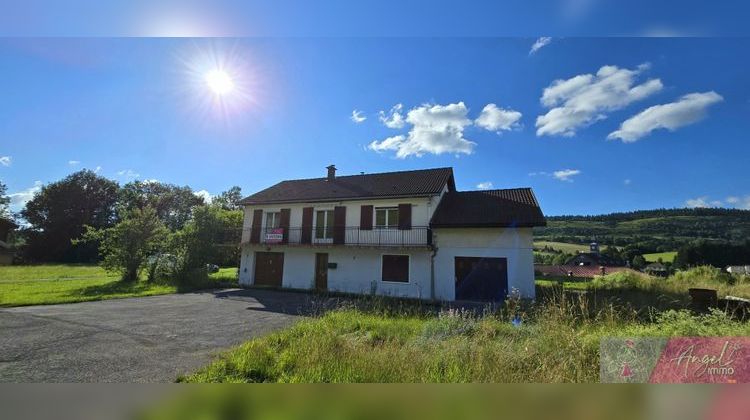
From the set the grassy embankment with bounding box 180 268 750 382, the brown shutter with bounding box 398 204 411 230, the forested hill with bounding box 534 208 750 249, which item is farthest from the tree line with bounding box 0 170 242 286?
the forested hill with bounding box 534 208 750 249

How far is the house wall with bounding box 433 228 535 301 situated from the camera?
14688 millimetres

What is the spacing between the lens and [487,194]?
725 inches

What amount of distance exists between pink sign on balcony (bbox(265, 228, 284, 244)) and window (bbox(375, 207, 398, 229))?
5.72 m

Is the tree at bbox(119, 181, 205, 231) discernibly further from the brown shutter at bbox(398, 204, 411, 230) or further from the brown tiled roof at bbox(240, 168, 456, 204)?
the brown shutter at bbox(398, 204, 411, 230)

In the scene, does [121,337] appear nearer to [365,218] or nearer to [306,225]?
[365,218]

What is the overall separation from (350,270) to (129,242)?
12.2 meters

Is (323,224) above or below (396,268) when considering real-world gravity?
above

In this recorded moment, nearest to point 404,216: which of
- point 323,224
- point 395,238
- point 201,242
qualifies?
point 395,238

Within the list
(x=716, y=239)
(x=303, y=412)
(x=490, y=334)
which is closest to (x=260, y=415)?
(x=303, y=412)

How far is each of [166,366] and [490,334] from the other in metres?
4.77

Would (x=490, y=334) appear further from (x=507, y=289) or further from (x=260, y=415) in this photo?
(x=507, y=289)

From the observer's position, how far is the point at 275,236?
19875 mm

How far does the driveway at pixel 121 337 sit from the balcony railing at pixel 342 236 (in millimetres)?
6277

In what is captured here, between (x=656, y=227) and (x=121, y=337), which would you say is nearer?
(x=121, y=337)
